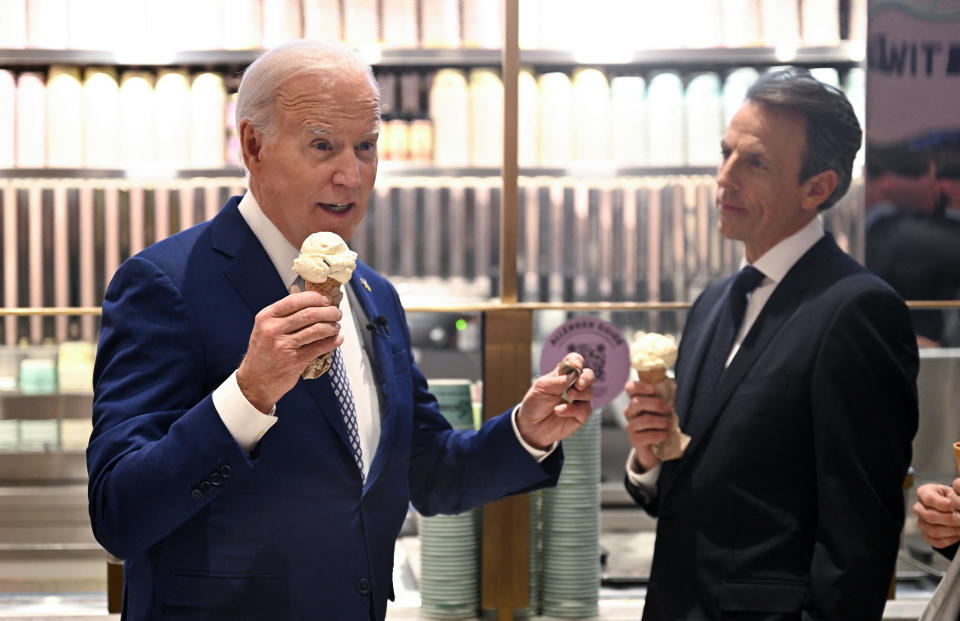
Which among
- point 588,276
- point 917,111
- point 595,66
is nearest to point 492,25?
point 595,66

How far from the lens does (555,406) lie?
1878 millimetres

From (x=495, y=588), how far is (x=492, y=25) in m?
2.73

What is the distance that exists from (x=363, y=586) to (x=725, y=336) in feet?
2.84

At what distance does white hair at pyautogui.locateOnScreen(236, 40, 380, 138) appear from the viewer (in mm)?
1637

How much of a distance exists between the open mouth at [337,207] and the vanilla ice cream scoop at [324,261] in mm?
152

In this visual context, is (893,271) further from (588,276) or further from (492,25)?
(492,25)

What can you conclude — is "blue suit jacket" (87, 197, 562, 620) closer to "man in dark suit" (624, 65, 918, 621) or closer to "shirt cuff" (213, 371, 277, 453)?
"shirt cuff" (213, 371, 277, 453)

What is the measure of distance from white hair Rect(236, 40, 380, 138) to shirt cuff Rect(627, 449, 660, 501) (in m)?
1.02

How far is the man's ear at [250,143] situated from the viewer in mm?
1676

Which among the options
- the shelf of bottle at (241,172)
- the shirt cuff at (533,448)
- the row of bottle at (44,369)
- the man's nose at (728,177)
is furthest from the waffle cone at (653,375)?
the shelf of bottle at (241,172)

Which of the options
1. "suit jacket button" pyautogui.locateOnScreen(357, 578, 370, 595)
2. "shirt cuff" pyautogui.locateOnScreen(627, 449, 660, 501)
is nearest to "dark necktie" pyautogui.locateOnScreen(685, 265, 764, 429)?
"shirt cuff" pyautogui.locateOnScreen(627, 449, 660, 501)

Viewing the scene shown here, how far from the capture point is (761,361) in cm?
187

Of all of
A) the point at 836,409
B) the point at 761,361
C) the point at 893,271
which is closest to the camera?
the point at 836,409

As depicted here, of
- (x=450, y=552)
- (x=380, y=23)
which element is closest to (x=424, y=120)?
(x=380, y=23)
